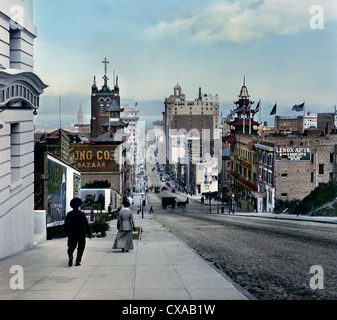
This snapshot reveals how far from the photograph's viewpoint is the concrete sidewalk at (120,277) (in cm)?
815

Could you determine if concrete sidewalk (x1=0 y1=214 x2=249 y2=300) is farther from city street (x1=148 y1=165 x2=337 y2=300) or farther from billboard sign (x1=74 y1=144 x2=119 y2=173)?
billboard sign (x1=74 y1=144 x2=119 y2=173)

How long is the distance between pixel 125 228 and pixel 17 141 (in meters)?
3.91

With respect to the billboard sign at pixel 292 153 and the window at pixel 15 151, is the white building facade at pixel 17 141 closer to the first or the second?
the window at pixel 15 151

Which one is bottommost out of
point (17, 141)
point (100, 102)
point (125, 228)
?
point (125, 228)

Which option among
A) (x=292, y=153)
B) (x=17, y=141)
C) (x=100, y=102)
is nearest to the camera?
(x=17, y=141)

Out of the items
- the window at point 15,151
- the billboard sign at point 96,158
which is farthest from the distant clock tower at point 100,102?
the window at point 15,151

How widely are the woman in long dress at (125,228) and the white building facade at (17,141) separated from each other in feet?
9.06

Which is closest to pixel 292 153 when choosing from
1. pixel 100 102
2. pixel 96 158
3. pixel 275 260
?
pixel 96 158

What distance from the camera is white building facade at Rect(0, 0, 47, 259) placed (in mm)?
12516

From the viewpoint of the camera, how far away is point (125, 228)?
1323 cm

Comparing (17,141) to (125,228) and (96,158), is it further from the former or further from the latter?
(96,158)

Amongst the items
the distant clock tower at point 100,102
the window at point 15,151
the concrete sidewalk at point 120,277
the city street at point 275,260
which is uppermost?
the distant clock tower at point 100,102

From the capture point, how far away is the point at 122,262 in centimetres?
1173
